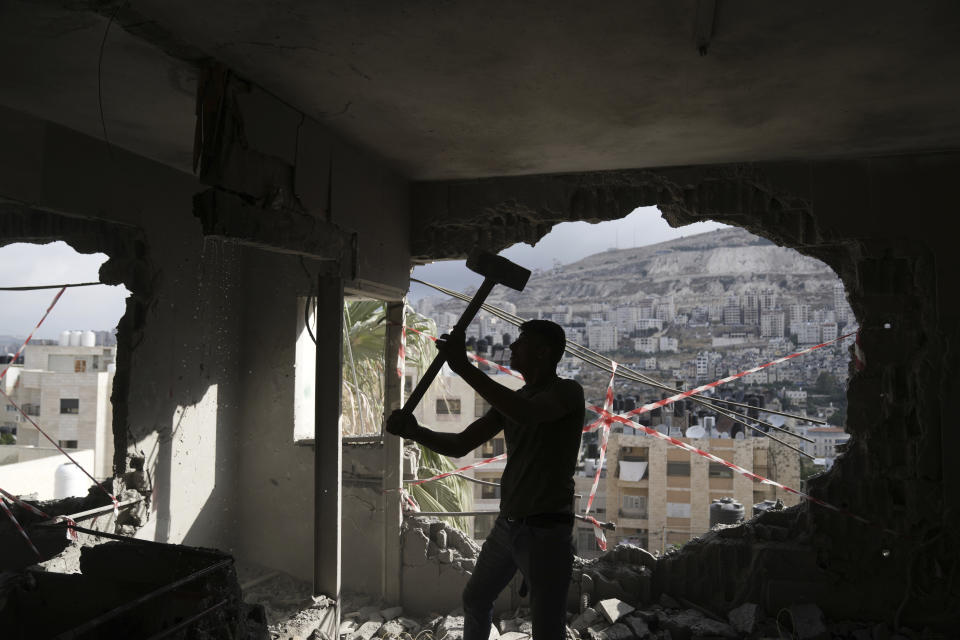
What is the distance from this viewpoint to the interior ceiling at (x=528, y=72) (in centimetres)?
257

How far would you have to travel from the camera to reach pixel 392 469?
5.17 meters

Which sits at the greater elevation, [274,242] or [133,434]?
[274,242]

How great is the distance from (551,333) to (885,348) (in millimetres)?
2936

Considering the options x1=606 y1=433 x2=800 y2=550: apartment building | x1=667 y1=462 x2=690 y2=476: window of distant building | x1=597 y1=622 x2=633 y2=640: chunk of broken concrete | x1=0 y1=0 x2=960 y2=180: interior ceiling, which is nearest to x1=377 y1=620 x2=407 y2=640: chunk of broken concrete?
x1=597 y1=622 x2=633 y2=640: chunk of broken concrete

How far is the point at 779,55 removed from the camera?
2.91 m

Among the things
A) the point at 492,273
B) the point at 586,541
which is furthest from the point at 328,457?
the point at 586,541

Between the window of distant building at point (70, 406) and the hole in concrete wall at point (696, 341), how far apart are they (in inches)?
551

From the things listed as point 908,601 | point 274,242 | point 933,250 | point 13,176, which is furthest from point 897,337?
point 13,176

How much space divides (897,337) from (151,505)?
5326mm

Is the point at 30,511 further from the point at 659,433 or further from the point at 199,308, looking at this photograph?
the point at 659,433

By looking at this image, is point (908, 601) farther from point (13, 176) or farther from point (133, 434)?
point (13, 176)

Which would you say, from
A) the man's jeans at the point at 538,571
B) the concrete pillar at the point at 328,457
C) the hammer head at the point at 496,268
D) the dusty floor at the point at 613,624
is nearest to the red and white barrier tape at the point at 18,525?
the dusty floor at the point at 613,624

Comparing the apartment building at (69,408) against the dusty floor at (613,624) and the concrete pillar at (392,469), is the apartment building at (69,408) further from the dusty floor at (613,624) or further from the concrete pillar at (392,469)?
the dusty floor at (613,624)

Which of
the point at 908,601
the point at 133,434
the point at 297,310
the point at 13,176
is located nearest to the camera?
the point at 13,176
